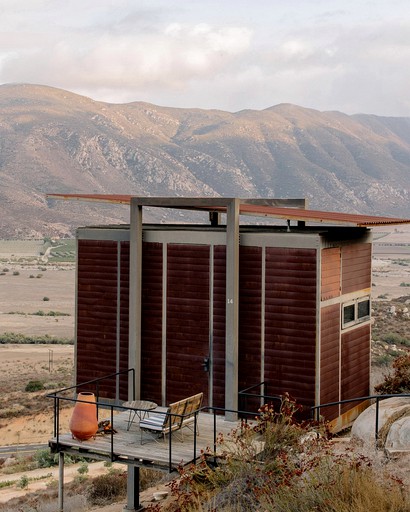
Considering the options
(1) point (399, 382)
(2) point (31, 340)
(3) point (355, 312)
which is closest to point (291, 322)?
(3) point (355, 312)

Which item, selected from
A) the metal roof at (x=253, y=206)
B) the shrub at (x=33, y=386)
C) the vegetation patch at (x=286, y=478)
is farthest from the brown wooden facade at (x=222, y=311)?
the shrub at (x=33, y=386)

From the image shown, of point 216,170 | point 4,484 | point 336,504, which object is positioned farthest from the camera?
point 216,170

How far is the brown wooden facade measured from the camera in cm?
1609

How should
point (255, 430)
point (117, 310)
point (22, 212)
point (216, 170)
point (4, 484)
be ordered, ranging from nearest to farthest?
1. point (255, 430)
2. point (117, 310)
3. point (4, 484)
4. point (22, 212)
5. point (216, 170)

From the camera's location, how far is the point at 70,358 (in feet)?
159

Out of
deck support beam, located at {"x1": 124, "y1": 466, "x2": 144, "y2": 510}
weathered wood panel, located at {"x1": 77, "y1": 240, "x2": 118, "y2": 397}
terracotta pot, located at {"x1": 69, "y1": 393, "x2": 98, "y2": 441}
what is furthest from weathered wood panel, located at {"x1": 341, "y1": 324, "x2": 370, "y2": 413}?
terracotta pot, located at {"x1": 69, "y1": 393, "x2": 98, "y2": 441}

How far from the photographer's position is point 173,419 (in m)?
14.9

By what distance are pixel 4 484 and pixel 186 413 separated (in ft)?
39.8

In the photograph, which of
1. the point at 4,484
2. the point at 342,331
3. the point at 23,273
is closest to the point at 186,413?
the point at 342,331

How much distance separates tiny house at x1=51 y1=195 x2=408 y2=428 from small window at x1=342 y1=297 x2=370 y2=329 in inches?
1.7

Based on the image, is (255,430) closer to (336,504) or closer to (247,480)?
(247,480)

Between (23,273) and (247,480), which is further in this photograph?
(23,273)

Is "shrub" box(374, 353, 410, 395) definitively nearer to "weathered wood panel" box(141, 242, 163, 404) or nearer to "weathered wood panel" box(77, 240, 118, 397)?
"weathered wood panel" box(141, 242, 163, 404)

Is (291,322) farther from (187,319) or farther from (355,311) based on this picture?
(355,311)
